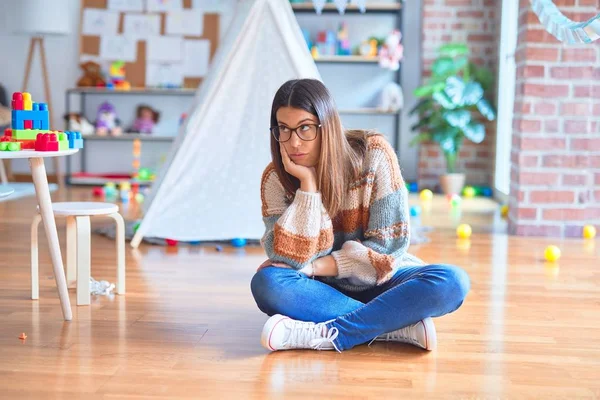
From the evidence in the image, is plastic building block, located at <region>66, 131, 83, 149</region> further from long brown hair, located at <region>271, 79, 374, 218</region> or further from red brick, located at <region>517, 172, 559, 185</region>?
red brick, located at <region>517, 172, 559, 185</region>

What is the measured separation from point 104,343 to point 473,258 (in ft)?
5.74

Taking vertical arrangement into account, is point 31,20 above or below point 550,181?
above

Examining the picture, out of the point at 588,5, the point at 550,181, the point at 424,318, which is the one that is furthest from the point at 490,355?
the point at 588,5

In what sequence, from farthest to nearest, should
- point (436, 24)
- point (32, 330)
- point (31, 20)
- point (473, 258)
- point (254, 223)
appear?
point (436, 24)
point (31, 20)
point (254, 223)
point (473, 258)
point (32, 330)

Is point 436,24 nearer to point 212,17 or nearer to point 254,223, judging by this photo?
point 212,17

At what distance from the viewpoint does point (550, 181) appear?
389cm

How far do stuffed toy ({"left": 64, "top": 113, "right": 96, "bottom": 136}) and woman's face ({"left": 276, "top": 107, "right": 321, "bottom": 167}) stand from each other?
433 centimetres

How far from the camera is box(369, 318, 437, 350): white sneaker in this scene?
6.34 feet

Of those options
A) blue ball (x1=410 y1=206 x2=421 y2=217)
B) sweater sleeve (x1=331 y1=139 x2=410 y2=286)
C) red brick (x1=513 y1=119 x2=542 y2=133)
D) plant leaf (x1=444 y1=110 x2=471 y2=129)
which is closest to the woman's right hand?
sweater sleeve (x1=331 y1=139 x2=410 y2=286)

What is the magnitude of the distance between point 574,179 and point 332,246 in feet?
7.30

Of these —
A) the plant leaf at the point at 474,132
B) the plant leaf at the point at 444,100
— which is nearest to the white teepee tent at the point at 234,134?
the plant leaf at the point at 444,100

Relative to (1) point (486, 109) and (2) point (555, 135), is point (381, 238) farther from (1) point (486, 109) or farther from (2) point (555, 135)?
(1) point (486, 109)

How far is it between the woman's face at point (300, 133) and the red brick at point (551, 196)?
87.3 inches

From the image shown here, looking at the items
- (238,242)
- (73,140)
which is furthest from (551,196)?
(73,140)
